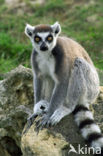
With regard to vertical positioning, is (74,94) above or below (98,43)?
above

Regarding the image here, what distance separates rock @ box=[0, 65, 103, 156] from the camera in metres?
4.30

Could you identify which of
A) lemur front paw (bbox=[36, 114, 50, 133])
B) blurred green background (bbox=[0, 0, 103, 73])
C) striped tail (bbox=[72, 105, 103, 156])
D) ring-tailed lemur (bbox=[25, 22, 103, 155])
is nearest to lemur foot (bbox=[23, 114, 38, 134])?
ring-tailed lemur (bbox=[25, 22, 103, 155])

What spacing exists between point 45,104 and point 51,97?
0.16 m

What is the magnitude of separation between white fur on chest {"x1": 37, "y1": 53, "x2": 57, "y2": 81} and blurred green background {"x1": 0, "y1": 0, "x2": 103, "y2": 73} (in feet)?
9.28

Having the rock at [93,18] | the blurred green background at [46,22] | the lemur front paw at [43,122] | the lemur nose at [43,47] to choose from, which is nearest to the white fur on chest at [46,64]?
the lemur nose at [43,47]

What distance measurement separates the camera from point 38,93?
5180 mm

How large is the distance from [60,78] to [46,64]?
32cm

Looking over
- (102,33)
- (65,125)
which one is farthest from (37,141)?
(102,33)

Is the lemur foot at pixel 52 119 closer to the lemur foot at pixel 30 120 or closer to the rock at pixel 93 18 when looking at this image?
the lemur foot at pixel 30 120

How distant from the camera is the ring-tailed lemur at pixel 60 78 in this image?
15.7 feet

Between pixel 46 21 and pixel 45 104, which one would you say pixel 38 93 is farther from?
pixel 46 21

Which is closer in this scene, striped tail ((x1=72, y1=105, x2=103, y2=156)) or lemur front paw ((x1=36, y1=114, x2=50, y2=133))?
striped tail ((x1=72, y1=105, x2=103, y2=156))

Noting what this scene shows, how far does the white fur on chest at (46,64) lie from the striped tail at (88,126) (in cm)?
59

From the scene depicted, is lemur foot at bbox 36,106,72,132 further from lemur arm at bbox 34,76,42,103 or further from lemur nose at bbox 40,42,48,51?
lemur nose at bbox 40,42,48,51
